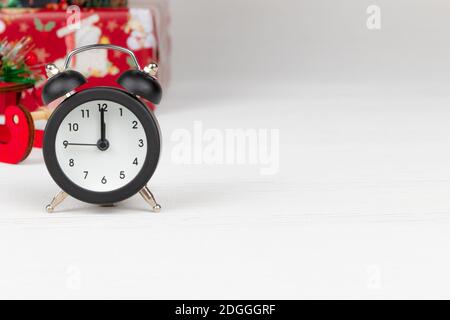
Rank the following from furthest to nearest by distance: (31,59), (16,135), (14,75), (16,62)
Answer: (31,59)
(16,62)
(14,75)
(16,135)

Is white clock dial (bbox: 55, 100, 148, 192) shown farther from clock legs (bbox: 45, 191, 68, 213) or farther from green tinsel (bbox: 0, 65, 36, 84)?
green tinsel (bbox: 0, 65, 36, 84)

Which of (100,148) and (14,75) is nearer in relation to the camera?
(100,148)

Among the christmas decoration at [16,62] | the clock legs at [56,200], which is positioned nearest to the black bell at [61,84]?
the clock legs at [56,200]

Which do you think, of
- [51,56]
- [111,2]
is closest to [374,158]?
[51,56]

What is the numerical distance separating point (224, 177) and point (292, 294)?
0.83m

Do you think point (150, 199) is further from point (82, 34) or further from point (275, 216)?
point (82, 34)

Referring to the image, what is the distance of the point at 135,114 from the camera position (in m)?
1.92

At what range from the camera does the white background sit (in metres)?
1.60

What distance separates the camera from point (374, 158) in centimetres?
258

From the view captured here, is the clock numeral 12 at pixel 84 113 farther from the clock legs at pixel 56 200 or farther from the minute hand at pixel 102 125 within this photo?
the clock legs at pixel 56 200

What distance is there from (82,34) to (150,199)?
142cm

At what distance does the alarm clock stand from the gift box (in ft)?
4.34

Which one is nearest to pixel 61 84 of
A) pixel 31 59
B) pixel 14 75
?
pixel 14 75

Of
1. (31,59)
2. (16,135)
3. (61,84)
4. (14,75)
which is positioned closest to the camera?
(61,84)
